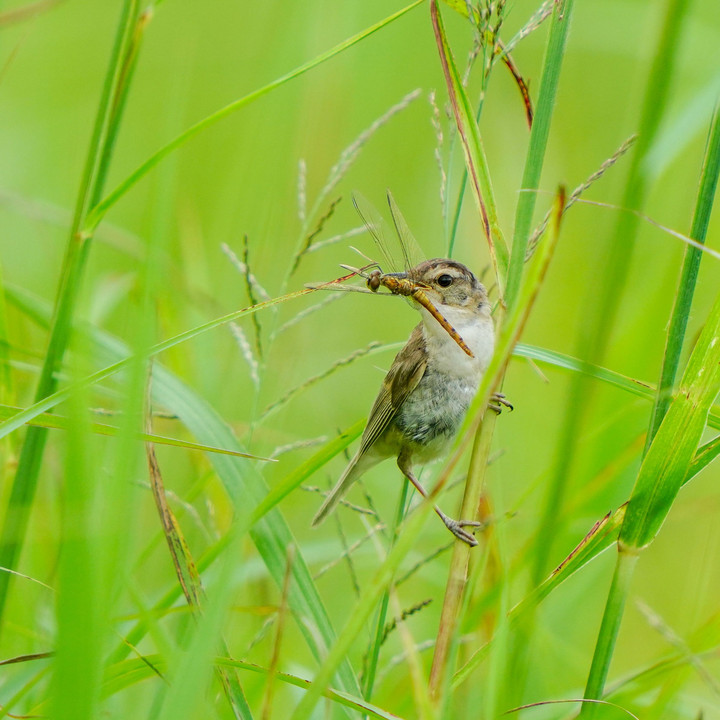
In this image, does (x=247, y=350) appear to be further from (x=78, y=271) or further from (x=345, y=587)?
(x=345, y=587)

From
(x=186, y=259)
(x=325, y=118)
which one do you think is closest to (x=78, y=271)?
(x=325, y=118)

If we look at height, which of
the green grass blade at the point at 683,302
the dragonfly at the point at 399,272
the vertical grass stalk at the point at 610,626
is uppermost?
the dragonfly at the point at 399,272

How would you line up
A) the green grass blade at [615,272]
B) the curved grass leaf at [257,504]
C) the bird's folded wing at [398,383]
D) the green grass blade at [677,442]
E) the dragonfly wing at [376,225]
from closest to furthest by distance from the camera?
the green grass blade at [615,272]
the green grass blade at [677,442]
the curved grass leaf at [257,504]
the dragonfly wing at [376,225]
the bird's folded wing at [398,383]

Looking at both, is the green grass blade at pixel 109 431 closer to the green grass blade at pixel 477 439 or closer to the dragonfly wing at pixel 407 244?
the green grass blade at pixel 477 439

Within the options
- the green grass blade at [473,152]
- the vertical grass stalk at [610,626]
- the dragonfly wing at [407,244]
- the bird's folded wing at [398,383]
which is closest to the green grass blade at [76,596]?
the vertical grass stalk at [610,626]

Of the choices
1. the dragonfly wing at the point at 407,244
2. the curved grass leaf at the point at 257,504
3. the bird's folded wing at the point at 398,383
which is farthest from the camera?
the bird's folded wing at the point at 398,383

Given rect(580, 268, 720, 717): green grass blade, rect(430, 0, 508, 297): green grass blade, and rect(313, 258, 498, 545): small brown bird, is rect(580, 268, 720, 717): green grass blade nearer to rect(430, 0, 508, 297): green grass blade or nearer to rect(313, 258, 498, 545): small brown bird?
rect(430, 0, 508, 297): green grass blade
